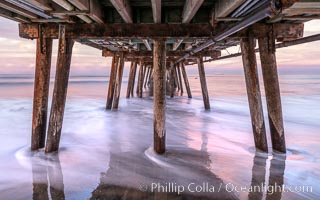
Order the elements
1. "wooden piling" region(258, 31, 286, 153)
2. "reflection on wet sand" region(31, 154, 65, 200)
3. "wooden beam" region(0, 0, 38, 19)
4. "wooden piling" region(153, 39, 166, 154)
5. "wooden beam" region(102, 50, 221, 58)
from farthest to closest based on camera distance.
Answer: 1. "wooden beam" region(102, 50, 221, 58)
2. "wooden piling" region(153, 39, 166, 154)
3. "wooden piling" region(258, 31, 286, 153)
4. "wooden beam" region(0, 0, 38, 19)
5. "reflection on wet sand" region(31, 154, 65, 200)

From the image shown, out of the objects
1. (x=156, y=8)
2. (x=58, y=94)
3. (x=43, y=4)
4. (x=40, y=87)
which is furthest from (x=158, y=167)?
(x=43, y=4)

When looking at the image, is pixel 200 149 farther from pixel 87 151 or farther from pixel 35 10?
pixel 35 10

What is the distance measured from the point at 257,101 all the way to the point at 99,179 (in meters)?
2.80

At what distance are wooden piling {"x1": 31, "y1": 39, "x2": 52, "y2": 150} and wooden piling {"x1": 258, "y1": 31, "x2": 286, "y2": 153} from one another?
3550 mm

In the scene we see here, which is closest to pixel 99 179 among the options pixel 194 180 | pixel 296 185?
pixel 194 180

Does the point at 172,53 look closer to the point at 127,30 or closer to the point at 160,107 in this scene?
the point at 127,30

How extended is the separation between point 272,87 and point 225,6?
1.59m

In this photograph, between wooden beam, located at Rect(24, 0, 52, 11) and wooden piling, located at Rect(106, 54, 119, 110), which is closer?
wooden beam, located at Rect(24, 0, 52, 11)

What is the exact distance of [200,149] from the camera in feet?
15.0

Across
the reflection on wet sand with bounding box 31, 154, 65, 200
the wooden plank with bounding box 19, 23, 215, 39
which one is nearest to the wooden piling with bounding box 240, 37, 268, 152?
the wooden plank with bounding box 19, 23, 215, 39

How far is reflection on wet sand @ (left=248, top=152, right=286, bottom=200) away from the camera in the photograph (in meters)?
2.78

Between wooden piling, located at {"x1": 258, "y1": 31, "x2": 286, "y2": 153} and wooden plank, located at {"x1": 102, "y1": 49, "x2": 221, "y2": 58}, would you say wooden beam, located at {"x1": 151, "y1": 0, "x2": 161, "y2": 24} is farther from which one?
wooden plank, located at {"x1": 102, "y1": 49, "x2": 221, "y2": 58}

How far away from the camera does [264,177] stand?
10.7 feet

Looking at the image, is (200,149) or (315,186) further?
(200,149)
